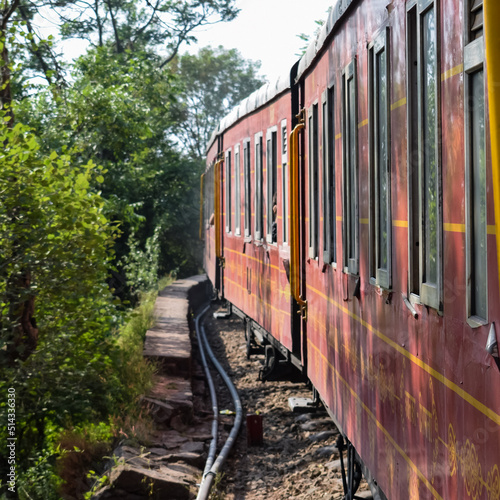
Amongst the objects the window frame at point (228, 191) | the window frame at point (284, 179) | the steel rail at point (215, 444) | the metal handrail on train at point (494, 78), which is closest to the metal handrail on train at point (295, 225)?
the window frame at point (284, 179)

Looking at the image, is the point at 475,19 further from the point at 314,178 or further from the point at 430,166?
the point at 314,178

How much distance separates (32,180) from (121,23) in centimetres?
Result: 2719

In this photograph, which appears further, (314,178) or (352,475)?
(314,178)

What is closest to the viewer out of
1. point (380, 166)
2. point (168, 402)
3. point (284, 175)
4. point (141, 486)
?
point (380, 166)

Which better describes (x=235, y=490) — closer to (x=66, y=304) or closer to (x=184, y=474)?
(x=184, y=474)

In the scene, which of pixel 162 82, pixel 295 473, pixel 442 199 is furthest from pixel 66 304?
pixel 162 82

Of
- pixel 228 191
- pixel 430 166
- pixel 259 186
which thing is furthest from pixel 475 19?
pixel 228 191

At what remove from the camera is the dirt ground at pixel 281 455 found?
7.04 m

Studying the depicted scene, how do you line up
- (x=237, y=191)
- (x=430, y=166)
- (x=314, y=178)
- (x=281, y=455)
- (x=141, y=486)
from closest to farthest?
1. (x=430, y=166)
2. (x=314, y=178)
3. (x=141, y=486)
4. (x=281, y=455)
5. (x=237, y=191)

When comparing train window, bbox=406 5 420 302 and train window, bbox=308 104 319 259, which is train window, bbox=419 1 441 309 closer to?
train window, bbox=406 5 420 302

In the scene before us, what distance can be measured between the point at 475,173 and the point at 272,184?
6309 millimetres

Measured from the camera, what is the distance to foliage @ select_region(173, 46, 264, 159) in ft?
184

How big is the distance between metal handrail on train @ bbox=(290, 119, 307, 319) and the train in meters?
0.02

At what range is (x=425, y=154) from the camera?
10.6ft
